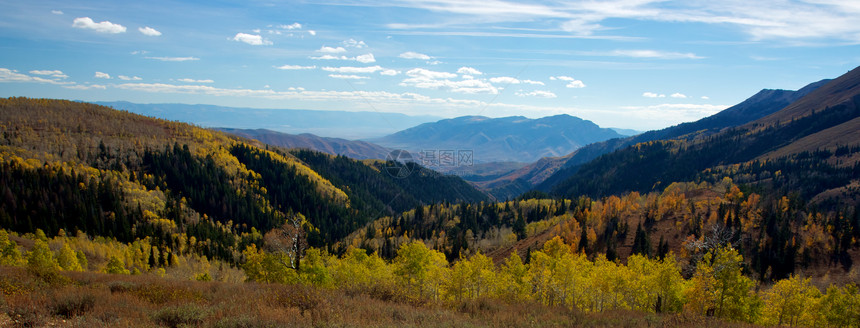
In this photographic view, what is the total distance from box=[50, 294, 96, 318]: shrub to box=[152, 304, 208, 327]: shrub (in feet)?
11.9

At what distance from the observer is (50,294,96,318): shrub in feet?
54.1

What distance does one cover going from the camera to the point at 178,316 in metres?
16.0

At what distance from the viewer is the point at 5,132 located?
15900cm

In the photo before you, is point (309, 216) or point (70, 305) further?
point (309, 216)

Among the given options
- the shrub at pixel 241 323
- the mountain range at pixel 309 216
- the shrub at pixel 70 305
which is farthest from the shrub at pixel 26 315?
the mountain range at pixel 309 216

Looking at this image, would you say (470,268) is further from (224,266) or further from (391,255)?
(224,266)

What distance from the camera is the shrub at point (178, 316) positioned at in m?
15.7

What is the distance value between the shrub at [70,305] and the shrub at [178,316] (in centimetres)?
362

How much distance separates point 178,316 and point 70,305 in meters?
5.34

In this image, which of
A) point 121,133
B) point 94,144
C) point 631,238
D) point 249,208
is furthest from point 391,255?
point 121,133

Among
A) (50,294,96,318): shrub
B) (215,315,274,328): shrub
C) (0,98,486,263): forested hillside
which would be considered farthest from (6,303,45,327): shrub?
(0,98,486,263): forested hillside

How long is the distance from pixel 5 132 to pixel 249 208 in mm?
101215

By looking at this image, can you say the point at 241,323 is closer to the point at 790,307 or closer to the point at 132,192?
the point at 790,307

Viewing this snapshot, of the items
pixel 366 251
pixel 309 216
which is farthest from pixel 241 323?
pixel 309 216
